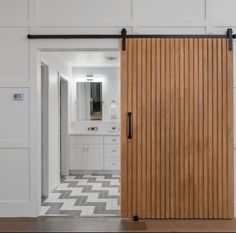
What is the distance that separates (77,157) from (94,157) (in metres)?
0.39

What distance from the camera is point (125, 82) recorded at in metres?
4.04

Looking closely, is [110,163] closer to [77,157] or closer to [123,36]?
[77,157]

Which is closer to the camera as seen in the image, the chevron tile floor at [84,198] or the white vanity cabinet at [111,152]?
the chevron tile floor at [84,198]

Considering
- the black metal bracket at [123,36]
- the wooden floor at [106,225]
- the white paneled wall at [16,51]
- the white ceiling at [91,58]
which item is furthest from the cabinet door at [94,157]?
the black metal bracket at [123,36]

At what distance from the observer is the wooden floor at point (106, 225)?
12.1 feet

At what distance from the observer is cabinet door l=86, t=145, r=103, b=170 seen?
7238mm

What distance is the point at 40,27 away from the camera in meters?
4.10

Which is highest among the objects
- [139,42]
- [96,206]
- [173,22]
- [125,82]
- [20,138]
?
[173,22]

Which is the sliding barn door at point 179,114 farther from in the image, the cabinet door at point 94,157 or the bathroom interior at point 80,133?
the cabinet door at point 94,157

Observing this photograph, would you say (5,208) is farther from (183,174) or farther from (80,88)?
(80,88)

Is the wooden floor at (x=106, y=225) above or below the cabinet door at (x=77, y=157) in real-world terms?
below

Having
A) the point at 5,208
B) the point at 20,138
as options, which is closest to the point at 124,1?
the point at 20,138

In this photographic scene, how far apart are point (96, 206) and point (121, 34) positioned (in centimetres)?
246

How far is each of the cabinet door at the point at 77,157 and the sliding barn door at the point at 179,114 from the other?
333cm
